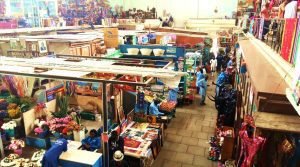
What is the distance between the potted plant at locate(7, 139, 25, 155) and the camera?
4234 mm

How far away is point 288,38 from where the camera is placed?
8.40 ft

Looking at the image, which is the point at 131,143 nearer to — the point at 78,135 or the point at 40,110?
the point at 78,135

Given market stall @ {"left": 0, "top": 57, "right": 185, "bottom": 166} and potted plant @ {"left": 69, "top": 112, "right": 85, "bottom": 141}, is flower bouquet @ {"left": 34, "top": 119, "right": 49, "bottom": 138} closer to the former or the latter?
market stall @ {"left": 0, "top": 57, "right": 185, "bottom": 166}

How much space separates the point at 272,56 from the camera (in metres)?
3.19

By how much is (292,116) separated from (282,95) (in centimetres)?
17

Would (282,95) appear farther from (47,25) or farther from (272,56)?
(47,25)

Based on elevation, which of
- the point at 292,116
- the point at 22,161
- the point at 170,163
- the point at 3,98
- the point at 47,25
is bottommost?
the point at 170,163

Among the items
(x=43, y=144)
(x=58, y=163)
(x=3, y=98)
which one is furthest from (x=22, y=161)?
(x=3, y=98)

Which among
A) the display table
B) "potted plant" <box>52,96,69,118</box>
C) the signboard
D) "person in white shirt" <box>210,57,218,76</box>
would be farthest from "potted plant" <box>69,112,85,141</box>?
"person in white shirt" <box>210,57,218,76</box>

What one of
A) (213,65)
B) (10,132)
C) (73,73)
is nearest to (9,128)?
(10,132)

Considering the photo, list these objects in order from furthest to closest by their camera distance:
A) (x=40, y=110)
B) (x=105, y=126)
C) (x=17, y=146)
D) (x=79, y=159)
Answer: (x=40, y=110) < (x=17, y=146) < (x=105, y=126) < (x=79, y=159)

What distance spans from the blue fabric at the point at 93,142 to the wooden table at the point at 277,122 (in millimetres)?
3155

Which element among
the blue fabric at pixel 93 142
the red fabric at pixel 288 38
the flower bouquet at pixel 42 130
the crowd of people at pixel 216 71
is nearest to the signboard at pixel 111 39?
the crowd of people at pixel 216 71

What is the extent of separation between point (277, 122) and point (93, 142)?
334cm
